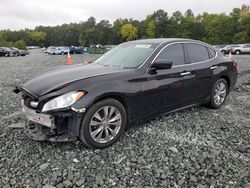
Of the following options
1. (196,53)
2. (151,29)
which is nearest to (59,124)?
(196,53)

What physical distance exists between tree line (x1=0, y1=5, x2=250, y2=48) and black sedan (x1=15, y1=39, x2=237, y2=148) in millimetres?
60001

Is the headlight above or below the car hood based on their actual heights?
below

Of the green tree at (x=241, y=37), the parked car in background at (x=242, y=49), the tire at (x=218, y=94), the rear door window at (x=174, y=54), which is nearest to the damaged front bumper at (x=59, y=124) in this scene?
the rear door window at (x=174, y=54)

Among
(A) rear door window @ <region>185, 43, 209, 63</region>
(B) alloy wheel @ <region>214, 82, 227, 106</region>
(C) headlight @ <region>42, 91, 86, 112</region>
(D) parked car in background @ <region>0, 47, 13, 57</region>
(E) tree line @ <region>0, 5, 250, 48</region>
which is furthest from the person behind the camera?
(E) tree line @ <region>0, 5, 250, 48</region>

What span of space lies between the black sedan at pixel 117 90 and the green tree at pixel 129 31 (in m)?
79.2

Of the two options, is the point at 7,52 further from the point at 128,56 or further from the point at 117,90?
the point at 117,90

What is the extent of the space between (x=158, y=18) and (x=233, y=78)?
7897cm

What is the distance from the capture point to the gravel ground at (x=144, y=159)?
286 centimetres

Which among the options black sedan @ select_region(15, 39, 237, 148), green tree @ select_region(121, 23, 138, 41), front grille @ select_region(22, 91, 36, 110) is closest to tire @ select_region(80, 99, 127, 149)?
black sedan @ select_region(15, 39, 237, 148)

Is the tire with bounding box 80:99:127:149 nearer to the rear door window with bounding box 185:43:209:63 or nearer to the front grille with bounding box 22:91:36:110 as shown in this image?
the front grille with bounding box 22:91:36:110

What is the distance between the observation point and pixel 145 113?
3.98 m

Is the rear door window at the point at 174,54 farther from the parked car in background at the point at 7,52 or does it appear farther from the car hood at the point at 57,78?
the parked car in background at the point at 7,52

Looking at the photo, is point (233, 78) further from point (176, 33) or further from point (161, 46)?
point (176, 33)

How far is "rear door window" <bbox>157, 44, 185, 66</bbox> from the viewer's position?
425 cm
